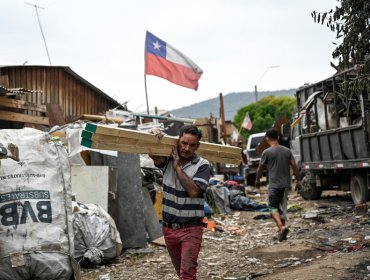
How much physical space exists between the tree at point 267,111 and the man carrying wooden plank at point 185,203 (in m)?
47.1

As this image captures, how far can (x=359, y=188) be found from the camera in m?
12.0

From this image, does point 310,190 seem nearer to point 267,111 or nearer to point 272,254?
point 272,254

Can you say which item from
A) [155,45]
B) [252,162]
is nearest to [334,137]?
[155,45]

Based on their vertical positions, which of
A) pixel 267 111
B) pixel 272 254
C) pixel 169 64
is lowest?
pixel 272 254

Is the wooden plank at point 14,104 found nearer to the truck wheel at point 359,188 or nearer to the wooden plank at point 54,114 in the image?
the wooden plank at point 54,114

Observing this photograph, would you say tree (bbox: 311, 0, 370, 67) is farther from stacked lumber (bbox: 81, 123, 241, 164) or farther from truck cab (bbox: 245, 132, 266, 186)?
truck cab (bbox: 245, 132, 266, 186)

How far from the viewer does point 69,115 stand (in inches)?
797

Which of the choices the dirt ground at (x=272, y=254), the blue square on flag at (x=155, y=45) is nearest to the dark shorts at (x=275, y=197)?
the dirt ground at (x=272, y=254)

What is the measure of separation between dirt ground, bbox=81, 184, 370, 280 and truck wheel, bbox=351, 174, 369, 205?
0.58 meters

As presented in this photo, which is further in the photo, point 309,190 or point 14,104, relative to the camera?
point 309,190

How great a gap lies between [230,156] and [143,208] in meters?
3.22

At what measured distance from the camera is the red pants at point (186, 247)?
4238 mm

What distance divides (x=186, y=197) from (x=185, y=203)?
0.05m

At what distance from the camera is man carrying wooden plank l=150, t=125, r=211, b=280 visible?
4.27m
